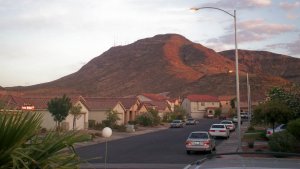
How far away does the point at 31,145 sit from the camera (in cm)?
590

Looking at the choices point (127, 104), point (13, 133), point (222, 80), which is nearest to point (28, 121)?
point (13, 133)

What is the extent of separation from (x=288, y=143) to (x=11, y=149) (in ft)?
73.4

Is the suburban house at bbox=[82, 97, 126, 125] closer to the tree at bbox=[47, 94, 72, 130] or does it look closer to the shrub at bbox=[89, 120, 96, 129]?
the shrub at bbox=[89, 120, 96, 129]

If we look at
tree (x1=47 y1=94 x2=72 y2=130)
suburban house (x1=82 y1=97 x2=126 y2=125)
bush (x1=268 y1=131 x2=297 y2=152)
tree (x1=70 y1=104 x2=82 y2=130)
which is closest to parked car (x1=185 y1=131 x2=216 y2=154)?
bush (x1=268 y1=131 x2=297 y2=152)

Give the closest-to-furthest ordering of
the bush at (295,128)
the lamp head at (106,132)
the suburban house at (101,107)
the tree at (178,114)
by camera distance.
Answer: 1. the lamp head at (106,132)
2. the bush at (295,128)
3. the suburban house at (101,107)
4. the tree at (178,114)

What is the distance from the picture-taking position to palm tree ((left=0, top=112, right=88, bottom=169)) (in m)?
5.54

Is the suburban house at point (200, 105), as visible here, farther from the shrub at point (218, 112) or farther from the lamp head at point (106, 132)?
the lamp head at point (106, 132)

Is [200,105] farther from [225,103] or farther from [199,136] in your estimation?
[199,136]

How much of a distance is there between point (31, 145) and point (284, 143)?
21936mm

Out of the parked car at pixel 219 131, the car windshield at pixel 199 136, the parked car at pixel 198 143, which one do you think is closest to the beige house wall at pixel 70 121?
the parked car at pixel 219 131

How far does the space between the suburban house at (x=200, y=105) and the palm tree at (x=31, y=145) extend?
458ft

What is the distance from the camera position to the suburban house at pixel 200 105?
146m

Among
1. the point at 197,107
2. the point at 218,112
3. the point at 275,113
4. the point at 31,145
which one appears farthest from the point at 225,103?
the point at 31,145

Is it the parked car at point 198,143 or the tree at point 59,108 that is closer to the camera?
the parked car at point 198,143
